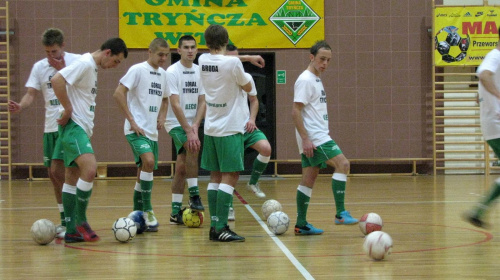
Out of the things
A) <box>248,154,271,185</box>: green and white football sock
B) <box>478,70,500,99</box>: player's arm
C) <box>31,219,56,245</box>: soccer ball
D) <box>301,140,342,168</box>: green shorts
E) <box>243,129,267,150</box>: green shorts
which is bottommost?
<box>31,219,56,245</box>: soccer ball

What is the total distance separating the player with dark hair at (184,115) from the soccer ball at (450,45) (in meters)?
8.20

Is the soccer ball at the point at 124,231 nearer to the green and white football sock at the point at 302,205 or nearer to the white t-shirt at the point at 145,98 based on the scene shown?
the white t-shirt at the point at 145,98

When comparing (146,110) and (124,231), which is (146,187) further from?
(124,231)

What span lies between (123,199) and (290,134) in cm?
534

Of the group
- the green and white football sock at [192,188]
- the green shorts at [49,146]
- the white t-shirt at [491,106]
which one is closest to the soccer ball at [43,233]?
the green shorts at [49,146]

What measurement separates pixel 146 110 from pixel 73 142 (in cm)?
108

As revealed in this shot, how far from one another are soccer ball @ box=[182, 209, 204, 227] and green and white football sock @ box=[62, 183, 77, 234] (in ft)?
4.42

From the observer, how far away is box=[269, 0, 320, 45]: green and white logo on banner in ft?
46.8

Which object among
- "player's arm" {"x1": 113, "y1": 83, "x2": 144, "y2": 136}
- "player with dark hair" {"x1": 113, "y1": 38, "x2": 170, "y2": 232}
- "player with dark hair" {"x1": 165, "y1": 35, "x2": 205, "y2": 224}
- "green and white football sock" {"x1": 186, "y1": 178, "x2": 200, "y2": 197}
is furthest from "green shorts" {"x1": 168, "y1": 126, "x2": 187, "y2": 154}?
"player's arm" {"x1": 113, "y1": 83, "x2": 144, "y2": 136}

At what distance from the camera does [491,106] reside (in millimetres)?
5523

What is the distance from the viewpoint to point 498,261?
4660 millimetres

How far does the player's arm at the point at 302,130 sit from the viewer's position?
610 centimetres

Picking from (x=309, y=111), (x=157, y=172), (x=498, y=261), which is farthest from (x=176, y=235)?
(x=157, y=172)

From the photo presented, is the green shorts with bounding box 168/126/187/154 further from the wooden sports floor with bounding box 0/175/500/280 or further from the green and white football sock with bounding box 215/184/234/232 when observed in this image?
the green and white football sock with bounding box 215/184/234/232
